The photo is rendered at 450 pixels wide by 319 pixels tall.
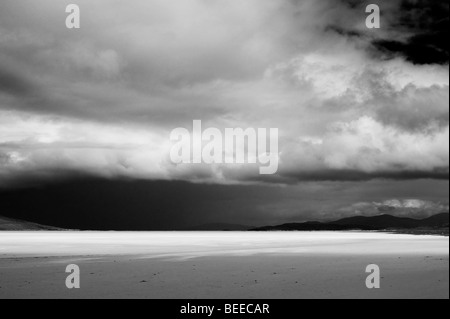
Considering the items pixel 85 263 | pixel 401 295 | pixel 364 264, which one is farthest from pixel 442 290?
pixel 85 263

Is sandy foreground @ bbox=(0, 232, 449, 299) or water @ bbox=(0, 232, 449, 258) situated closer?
sandy foreground @ bbox=(0, 232, 449, 299)

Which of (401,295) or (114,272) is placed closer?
(401,295)

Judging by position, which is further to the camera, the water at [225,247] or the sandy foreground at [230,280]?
the water at [225,247]

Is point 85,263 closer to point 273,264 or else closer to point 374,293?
point 273,264

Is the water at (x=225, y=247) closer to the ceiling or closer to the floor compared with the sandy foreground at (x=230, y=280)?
closer to the floor

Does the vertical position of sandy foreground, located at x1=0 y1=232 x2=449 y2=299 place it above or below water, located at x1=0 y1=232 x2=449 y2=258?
above

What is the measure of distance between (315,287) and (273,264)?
954cm

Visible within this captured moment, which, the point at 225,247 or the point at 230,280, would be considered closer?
the point at 230,280

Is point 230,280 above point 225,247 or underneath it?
above

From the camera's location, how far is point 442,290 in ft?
58.6

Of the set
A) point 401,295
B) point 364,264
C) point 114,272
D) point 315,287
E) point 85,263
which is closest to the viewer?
point 401,295
